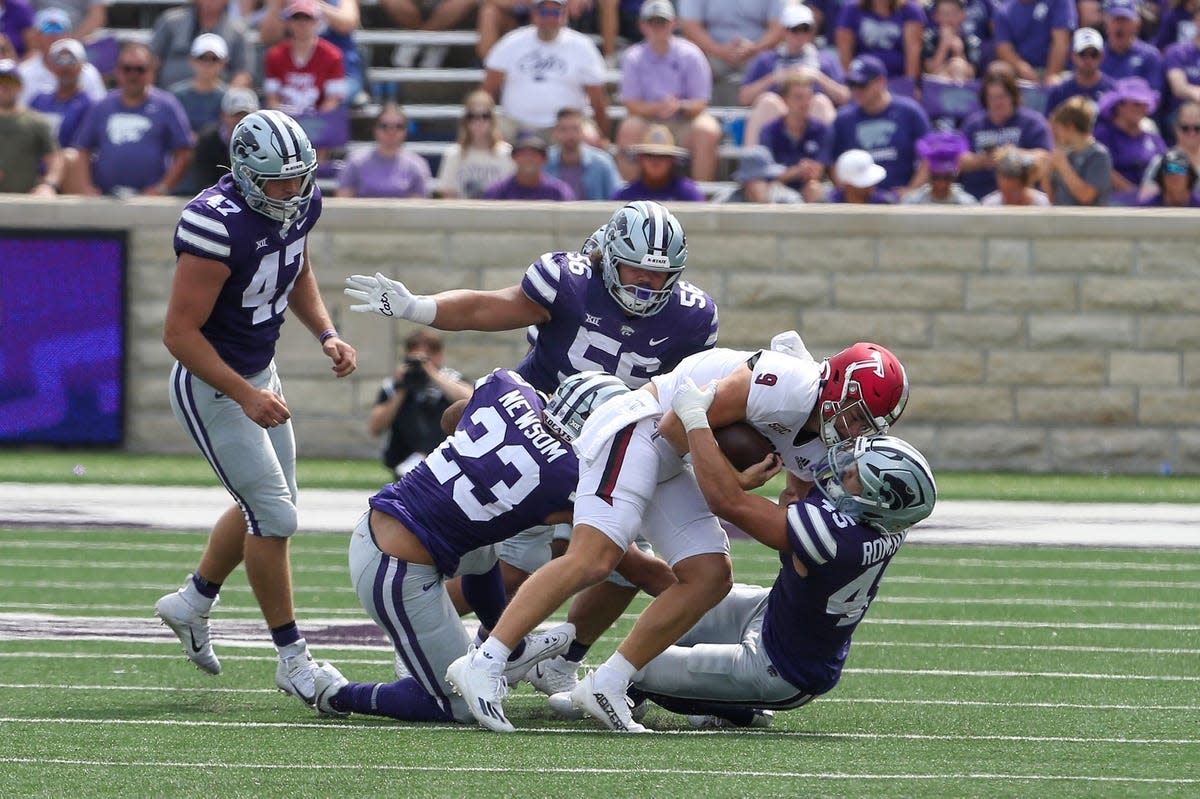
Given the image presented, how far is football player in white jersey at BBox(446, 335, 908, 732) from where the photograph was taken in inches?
210

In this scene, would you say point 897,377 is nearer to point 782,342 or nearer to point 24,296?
point 782,342

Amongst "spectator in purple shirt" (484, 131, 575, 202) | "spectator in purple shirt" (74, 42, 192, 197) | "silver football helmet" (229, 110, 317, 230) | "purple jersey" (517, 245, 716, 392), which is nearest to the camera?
"silver football helmet" (229, 110, 317, 230)

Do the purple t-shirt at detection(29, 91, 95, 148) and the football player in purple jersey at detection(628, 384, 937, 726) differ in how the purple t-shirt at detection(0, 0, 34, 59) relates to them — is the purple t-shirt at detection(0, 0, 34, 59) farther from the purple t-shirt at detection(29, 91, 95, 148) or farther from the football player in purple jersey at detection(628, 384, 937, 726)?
the football player in purple jersey at detection(628, 384, 937, 726)

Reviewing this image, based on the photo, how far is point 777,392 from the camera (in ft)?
18.1

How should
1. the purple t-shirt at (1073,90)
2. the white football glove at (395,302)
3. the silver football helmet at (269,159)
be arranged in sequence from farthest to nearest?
the purple t-shirt at (1073,90)
the white football glove at (395,302)
the silver football helmet at (269,159)

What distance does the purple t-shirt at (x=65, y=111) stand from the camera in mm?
13984

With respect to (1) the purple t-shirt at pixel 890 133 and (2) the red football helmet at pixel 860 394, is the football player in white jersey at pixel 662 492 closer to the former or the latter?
(2) the red football helmet at pixel 860 394

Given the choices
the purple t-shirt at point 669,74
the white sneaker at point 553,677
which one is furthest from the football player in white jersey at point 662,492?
the purple t-shirt at point 669,74

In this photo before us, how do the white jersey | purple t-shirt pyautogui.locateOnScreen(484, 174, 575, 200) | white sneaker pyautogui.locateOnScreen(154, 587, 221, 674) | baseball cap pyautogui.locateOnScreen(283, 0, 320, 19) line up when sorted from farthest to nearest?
baseball cap pyautogui.locateOnScreen(283, 0, 320, 19) < purple t-shirt pyautogui.locateOnScreen(484, 174, 575, 200) < white sneaker pyautogui.locateOnScreen(154, 587, 221, 674) < the white jersey

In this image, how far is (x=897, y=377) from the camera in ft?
18.0

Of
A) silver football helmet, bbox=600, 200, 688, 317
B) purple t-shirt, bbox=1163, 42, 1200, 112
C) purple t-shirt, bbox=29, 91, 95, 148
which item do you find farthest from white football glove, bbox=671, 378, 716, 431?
purple t-shirt, bbox=1163, 42, 1200, 112

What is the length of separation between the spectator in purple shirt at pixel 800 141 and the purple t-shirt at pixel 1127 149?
187cm

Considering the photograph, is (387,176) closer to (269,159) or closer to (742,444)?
(269,159)

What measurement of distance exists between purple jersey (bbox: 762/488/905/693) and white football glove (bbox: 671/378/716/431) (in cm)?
36
